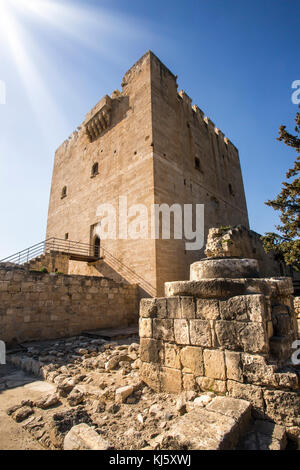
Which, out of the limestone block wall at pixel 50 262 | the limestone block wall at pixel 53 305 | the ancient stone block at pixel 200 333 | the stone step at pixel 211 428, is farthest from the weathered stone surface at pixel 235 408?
the limestone block wall at pixel 50 262

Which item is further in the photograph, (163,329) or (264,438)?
(163,329)

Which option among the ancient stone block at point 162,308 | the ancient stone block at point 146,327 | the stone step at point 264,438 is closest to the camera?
the stone step at point 264,438

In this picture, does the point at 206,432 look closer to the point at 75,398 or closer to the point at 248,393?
the point at 248,393

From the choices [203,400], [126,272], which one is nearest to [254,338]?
[203,400]

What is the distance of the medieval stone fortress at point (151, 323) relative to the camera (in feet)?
6.72

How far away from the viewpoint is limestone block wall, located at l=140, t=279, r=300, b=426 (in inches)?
82.7

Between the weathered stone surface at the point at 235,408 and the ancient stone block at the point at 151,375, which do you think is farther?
the ancient stone block at the point at 151,375

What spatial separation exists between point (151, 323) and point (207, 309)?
0.88 metres

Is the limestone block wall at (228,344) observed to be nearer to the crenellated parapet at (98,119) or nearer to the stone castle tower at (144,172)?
the stone castle tower at (144,172)

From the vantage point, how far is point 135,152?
1173 centimetres

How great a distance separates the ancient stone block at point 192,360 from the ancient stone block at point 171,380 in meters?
0.14

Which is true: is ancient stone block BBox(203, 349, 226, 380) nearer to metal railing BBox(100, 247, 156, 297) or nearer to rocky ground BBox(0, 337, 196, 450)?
rocky ground BBox(0, 337, 196, 450)

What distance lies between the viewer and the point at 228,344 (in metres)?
2.39

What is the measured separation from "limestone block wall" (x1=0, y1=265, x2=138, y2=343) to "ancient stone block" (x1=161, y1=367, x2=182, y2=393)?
200 inches
